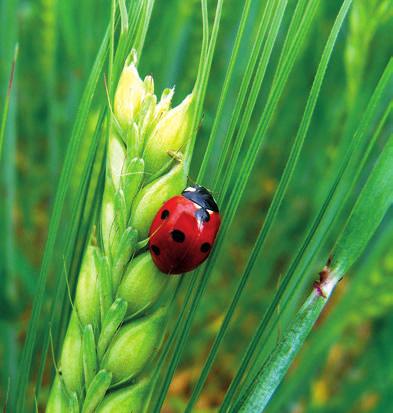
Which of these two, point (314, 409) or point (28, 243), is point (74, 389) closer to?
point (314, 409)

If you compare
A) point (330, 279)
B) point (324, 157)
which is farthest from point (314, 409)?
point (330, 279)

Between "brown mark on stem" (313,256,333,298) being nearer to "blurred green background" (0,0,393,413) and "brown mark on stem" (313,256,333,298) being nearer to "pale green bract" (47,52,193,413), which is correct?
"pale green bract" (47,52,193,413)

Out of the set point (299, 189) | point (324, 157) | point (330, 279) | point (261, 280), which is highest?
point (330, 279)

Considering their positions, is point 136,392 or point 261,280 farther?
point 261,280

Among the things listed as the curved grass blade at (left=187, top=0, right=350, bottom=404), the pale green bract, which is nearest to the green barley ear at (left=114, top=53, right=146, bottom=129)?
the pale green bract

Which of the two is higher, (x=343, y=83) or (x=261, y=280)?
(x=343, y=83)

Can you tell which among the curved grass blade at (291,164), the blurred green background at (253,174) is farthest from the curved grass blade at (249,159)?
the blurred green background at (253,174)

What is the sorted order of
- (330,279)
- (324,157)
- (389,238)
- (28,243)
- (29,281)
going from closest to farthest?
(330,279) < (389,238) < (29,281) < (324,157) < (28,243)

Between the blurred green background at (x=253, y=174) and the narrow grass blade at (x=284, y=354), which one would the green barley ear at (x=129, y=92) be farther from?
the blurred green background at (x=253, y=174)

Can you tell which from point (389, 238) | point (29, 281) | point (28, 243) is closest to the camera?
point (389, 238)
